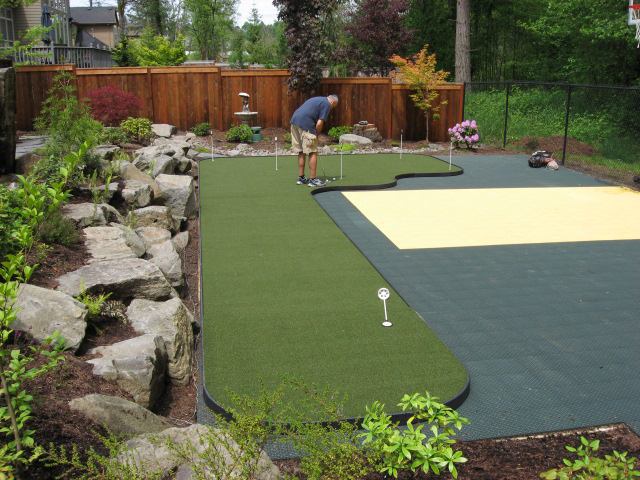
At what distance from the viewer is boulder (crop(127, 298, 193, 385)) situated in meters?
4.05

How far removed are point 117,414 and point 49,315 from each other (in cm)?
99

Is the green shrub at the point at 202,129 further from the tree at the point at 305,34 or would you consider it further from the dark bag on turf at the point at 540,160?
the dark bag on turf at the point at 540,160

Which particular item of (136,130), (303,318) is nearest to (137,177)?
(303,318)

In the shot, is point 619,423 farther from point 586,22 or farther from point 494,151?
point 586,22

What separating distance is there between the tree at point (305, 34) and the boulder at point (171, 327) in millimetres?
12801

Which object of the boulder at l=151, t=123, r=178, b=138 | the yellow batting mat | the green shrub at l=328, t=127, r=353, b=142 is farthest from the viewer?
the green shrub at l=328, t=127, r=353, b=142

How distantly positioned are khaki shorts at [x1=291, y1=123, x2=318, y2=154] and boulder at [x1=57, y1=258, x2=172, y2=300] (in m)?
5.51

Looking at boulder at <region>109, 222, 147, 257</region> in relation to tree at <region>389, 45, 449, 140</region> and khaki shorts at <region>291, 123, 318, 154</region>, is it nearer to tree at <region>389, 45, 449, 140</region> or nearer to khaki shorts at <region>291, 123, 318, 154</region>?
khaki shorts at <region>291, 123, 318, 154</region>

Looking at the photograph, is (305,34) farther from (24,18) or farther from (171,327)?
(24,18)

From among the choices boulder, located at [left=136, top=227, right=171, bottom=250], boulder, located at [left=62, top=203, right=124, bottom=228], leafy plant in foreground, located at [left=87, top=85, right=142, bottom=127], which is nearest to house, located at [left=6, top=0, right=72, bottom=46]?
leafy plant in foreground, located at [left=87, top=85, right=142, bottom=127]

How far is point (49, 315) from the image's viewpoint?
12.1 feet

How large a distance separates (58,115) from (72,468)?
6.86 meters

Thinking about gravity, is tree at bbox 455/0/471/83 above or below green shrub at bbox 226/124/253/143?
above

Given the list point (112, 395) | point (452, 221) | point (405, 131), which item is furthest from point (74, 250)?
point (405, 131)
